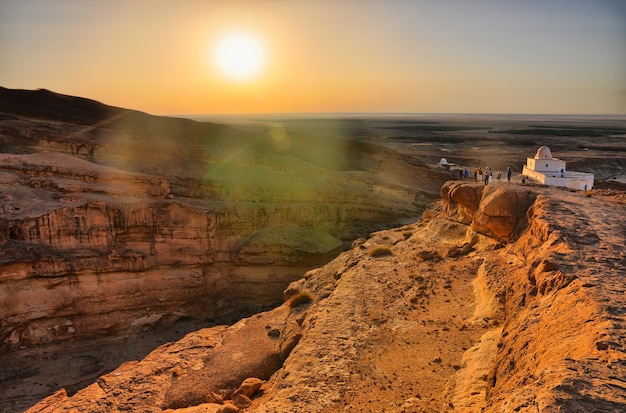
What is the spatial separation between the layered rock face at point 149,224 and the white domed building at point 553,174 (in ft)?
27.2

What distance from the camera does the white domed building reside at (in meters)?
24.5

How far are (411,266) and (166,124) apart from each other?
2990 centimetres

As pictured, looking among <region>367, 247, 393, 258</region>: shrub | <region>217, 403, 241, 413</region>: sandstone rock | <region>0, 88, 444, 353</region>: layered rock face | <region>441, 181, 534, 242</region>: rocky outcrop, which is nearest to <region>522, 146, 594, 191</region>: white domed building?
<region>0, 88, 444, 353</region>: layered rock face

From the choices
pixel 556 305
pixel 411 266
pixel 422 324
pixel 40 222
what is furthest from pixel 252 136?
pixel 556 305

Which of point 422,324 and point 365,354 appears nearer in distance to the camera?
point 365,354

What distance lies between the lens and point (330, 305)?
42.3ft

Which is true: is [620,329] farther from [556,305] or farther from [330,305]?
[330,305]

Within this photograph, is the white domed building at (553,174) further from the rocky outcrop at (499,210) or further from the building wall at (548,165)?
the rocky outcrop at (499,210)

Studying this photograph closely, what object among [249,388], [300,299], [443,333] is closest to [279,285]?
[300,299]

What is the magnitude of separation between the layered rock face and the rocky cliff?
4.75 meters

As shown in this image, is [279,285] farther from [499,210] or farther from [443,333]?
[443,333]

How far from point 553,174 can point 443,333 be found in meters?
20.6

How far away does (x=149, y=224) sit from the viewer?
819 inches

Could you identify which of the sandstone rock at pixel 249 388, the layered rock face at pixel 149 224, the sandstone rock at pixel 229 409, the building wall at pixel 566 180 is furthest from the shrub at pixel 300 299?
the building wall at pixel 566 180
